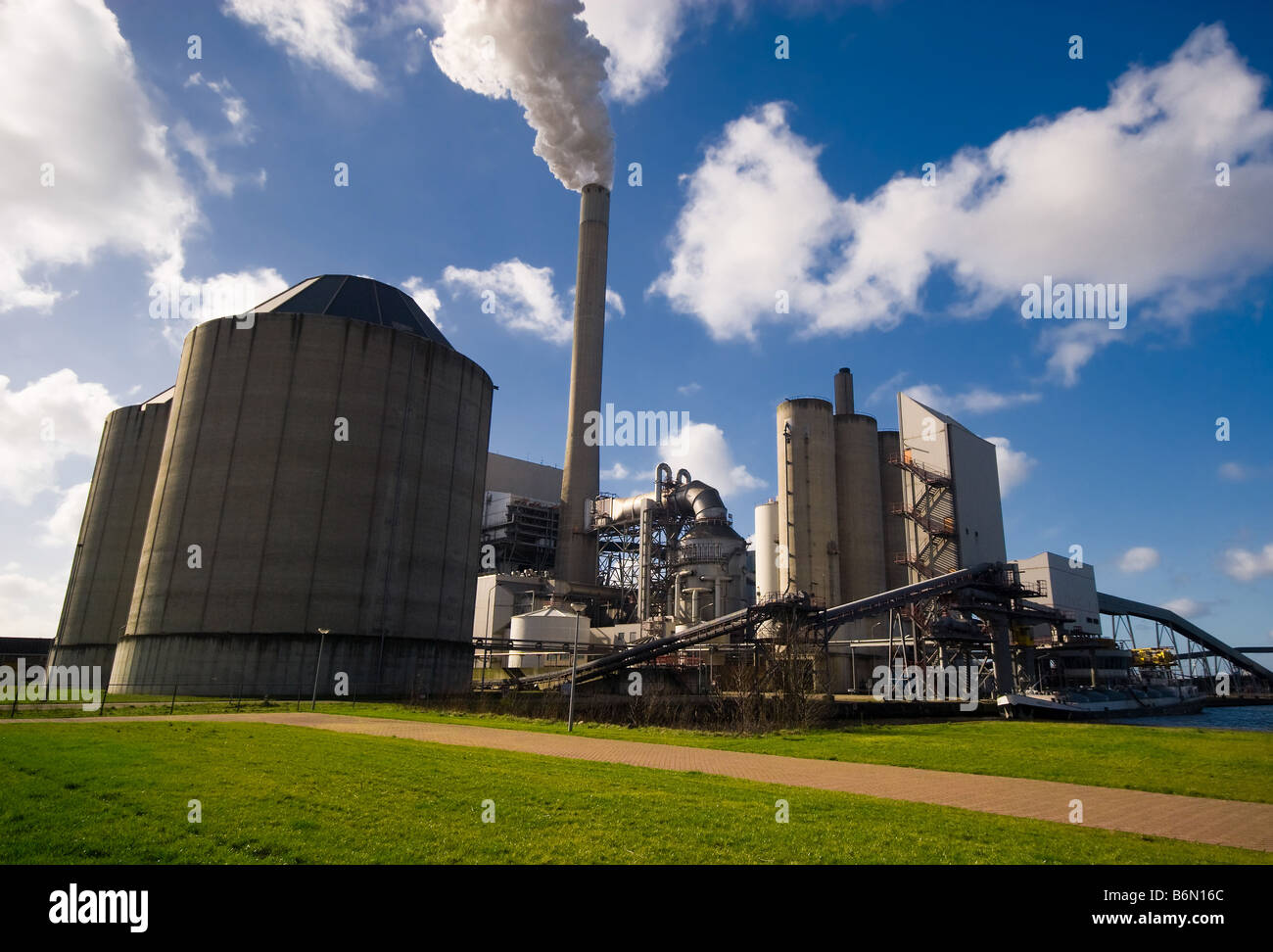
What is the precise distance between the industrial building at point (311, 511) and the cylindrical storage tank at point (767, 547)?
1209 inches

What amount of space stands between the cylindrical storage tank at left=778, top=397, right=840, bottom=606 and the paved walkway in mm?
49908

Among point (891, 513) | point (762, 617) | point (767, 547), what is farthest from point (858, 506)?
point (762, 617)

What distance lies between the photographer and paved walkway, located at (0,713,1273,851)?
11.1 m

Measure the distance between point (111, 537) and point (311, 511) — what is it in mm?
30148

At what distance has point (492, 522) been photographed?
8788 centimetres

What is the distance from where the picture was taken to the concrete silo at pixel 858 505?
7156 cm

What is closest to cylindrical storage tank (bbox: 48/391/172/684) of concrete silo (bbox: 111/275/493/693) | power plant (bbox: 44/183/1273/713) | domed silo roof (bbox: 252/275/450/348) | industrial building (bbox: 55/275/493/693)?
power plant (bbox: 44/183/1273/713)

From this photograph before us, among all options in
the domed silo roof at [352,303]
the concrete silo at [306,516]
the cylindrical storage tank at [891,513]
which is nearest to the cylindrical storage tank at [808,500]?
the cylindrical storage tank at [891,513]

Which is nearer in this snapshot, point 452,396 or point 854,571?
point 452,396

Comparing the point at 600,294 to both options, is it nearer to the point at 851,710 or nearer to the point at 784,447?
the point at 784,447

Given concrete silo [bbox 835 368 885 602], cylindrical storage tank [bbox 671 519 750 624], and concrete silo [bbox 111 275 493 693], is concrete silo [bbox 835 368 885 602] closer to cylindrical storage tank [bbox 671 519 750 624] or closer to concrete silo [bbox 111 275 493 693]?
cylindrical storage tank [bbox 671 519 750 624]

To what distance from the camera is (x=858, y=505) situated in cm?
7350

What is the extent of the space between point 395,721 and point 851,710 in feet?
77.1
